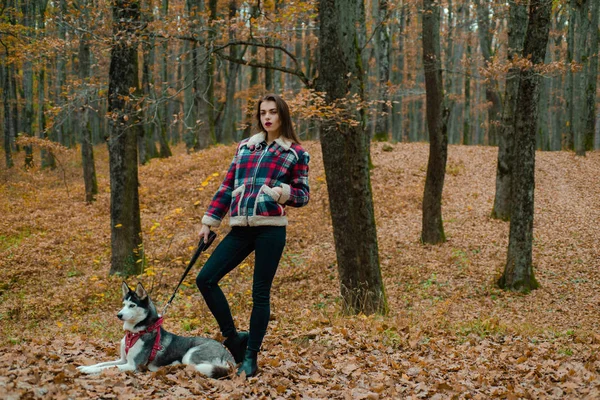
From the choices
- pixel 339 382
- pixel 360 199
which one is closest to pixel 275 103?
pixel 339 382

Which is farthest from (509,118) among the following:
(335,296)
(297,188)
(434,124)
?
(297,188)

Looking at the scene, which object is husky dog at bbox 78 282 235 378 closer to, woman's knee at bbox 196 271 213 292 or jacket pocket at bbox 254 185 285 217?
woman's knee at bbox 196 271 213 292

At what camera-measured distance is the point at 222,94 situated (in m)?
34.0

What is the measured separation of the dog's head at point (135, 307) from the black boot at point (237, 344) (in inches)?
32.8

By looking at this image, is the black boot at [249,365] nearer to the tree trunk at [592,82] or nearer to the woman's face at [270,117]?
the woman's face at [270,117]

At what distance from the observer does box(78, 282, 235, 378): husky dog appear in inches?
179

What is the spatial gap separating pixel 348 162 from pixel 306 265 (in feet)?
15.2

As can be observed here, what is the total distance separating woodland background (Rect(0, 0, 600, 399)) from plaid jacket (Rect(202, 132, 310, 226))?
1534 millimetres

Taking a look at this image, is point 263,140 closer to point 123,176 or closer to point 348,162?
point 348,162

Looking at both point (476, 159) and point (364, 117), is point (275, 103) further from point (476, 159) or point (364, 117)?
point (476, 159)

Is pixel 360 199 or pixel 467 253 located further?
pixel 467 253

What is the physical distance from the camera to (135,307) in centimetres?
454

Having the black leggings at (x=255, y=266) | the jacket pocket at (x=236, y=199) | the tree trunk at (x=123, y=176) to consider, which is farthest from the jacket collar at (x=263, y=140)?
the tree trunk at (x=123, y=176)

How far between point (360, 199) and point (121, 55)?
6.16 m
